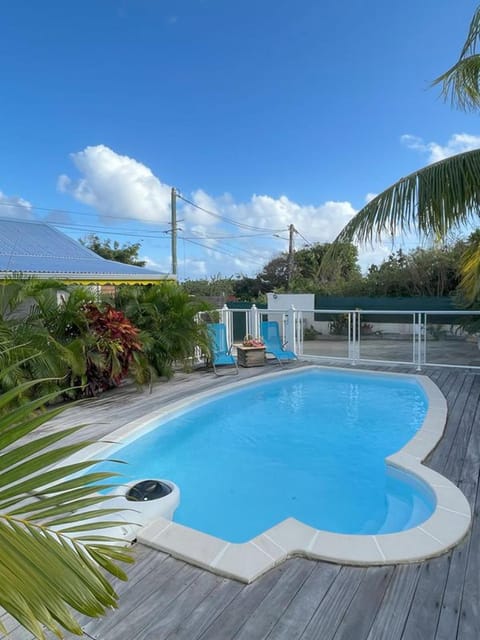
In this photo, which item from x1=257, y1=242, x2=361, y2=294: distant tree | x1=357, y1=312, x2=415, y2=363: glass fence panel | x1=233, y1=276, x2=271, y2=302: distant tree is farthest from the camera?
x1=233, y1=276, x2=271, y2=302: distant tree

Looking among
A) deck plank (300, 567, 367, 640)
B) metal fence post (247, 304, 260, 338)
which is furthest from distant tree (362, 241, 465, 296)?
deck plank (300, 567, 367, 640)

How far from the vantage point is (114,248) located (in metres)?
27.1

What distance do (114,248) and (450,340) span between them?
75.9 feet

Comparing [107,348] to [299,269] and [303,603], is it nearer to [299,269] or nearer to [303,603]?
[303,603]

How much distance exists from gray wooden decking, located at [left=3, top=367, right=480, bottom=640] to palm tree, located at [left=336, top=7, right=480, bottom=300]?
250 centimetres

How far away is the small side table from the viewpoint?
27.0 feet

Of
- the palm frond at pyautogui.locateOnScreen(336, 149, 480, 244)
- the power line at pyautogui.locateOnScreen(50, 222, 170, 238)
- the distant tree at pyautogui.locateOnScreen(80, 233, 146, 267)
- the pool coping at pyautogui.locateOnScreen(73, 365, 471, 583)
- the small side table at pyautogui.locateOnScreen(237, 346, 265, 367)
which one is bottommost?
the pool coping at pyautogui.locateOnScreen(73, 365, 471, 583)

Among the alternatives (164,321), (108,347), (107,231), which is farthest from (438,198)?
(107,231)

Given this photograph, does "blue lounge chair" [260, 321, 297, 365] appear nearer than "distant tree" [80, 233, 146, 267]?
Yes

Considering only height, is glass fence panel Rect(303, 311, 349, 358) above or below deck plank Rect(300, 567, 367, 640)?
above

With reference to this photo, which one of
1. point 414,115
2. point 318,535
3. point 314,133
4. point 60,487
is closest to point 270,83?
point 314,133

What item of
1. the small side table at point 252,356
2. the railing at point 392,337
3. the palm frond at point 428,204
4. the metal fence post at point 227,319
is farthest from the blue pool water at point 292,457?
the palm frond at point 428,204

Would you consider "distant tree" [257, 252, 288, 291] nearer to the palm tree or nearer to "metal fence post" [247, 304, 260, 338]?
"metal fence post" [247, 304, 260, 338]

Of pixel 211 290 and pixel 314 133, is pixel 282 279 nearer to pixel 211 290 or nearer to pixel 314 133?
pixel 211 290
